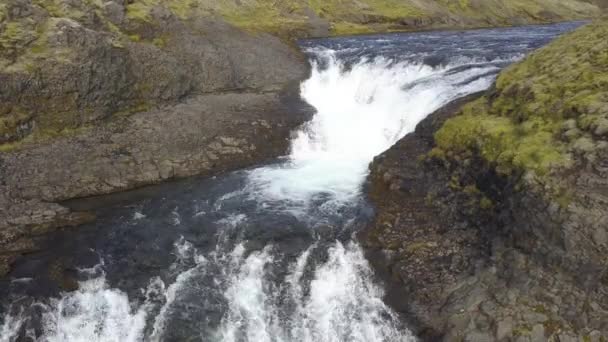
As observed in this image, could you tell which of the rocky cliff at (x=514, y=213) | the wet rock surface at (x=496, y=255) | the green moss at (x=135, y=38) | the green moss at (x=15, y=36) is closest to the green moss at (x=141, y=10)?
the green moss at (x=135, y=38)

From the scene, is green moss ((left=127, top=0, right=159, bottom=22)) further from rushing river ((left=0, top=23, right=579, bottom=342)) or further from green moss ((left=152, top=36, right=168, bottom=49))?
rushing river ((left=0, top=23, right=579, bottom=342))

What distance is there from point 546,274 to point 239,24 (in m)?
48.3

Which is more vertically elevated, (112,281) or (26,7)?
(26,7)

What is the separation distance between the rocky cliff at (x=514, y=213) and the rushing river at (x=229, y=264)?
162 centimetres

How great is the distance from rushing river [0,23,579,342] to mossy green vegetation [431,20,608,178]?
18.3 feet

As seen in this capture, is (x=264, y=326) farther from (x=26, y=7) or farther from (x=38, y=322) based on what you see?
(x=26, y=7)

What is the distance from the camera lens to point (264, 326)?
17719 mm

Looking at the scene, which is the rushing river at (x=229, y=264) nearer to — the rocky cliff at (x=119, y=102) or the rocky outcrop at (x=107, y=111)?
the rocky outcrop at (x=107, y=111)

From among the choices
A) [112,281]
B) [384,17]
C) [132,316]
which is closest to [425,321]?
[132,316]

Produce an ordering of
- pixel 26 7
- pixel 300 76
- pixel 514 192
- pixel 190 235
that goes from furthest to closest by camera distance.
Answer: pixel 300 76 < pixel 26 7 < pixel 190 235 < pixel 514 192

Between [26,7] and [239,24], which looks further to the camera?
[239,24]

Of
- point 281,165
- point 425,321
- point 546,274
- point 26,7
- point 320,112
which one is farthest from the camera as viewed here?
point 320,112

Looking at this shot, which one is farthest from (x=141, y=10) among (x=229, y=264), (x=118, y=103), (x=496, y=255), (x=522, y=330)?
(x=522, y=330)

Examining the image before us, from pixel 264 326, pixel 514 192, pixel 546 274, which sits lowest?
pixel 264 326
